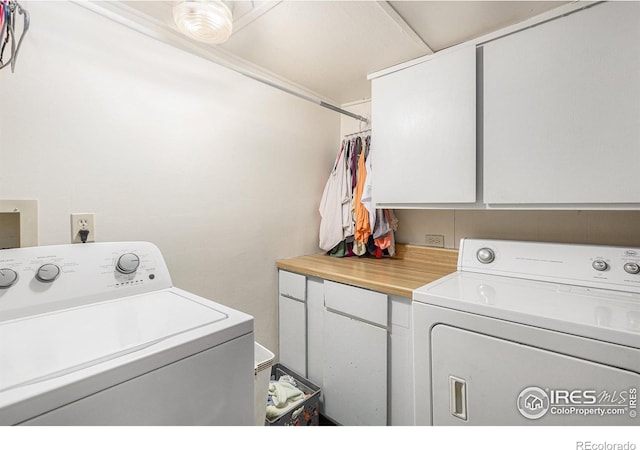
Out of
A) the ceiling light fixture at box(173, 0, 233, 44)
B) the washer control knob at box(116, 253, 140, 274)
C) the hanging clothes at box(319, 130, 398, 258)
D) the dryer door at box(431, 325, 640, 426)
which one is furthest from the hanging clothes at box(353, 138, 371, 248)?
the washer control knob at box(116, 253, 140, 274)

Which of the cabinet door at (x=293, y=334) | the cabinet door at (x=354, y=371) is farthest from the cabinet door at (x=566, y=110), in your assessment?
the cabinet door at (x=293, y=334)

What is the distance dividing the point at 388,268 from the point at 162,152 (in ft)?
4.58

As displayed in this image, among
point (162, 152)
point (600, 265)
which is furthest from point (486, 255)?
point (162, 152)

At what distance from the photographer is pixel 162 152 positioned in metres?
1.42

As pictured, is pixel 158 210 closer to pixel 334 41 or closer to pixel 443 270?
pixel 334 41

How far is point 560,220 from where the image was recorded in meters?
1.53

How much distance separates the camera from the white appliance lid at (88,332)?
58 cm

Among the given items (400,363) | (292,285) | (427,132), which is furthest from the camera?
(292,285)

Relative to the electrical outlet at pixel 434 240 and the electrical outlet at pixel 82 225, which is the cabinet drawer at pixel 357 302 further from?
the electrical outlet at pixel 82 225

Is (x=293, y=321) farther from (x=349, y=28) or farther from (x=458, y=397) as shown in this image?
(x=349, y=28)

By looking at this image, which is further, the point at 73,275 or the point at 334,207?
the point at 334,207

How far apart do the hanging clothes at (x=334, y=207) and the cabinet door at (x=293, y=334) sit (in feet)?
1.66

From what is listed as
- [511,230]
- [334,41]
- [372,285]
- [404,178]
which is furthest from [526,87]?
[372,285]

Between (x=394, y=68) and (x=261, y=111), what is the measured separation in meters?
0.84
